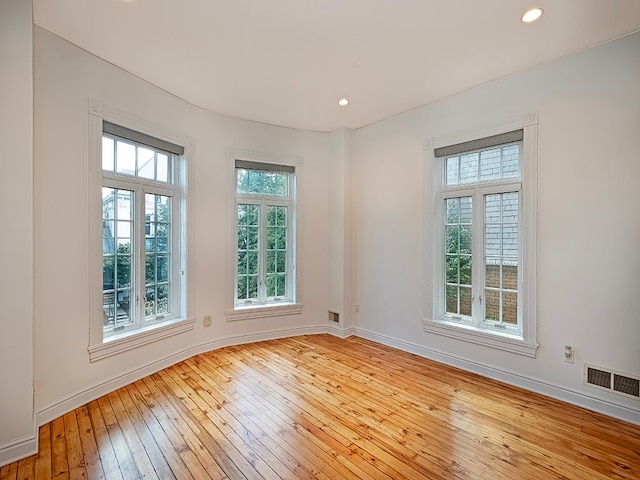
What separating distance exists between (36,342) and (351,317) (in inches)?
133

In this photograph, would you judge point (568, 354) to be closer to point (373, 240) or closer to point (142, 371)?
point (373, 240)

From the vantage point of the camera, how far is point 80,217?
2.71 m

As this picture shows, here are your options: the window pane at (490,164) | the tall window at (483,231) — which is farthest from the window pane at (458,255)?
the window pane at (490,164)

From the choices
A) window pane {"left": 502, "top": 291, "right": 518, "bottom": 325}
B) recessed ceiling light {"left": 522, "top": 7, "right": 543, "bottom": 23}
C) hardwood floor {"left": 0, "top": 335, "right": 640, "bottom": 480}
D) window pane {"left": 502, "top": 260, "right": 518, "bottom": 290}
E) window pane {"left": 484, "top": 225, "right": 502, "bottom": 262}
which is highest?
recessed ceiling light {"left": 522, "top": 7, "right": 543, "bottom": 23}

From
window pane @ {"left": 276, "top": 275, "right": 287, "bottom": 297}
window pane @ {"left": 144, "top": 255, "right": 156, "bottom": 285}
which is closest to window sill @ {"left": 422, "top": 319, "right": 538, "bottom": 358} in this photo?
window pane @ {"left": 276, "top": 275, "right": 287, "bottom": 297}

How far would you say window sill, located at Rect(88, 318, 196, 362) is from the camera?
9.45ft

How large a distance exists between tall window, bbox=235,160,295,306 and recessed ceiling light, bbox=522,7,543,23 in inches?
117

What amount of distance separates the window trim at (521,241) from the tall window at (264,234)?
1.82 meters

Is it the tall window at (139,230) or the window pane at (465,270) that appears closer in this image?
the tall window at (139,230)

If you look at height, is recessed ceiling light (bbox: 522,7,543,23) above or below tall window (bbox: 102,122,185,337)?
above

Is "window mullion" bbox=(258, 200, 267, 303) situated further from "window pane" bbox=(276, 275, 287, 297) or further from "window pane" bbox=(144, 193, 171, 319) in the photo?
"window pane" bbox=(144, 193, 171, 319)

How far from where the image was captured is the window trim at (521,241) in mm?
3010

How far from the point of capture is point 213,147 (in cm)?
403

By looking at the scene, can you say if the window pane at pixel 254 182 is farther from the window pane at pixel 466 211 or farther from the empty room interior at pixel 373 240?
the window pane at pixel 466 211
